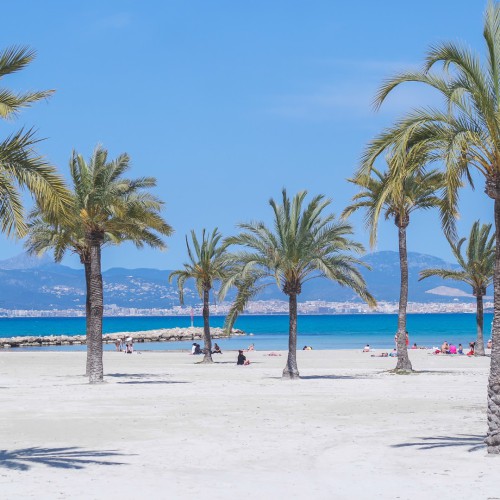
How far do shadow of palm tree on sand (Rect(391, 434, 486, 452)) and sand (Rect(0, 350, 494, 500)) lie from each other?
0.07 ft

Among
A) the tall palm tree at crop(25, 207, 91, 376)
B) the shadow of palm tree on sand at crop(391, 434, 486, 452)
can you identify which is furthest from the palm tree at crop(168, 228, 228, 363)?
the shadow of palm tree on sand at crop(391, 434, 486, 452)

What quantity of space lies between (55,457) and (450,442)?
6901mm

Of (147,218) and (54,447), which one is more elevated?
(147,218)

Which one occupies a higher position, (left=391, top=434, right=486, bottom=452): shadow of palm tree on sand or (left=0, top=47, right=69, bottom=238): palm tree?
(left=0, top=47, right=69, bottom=238): palm tree

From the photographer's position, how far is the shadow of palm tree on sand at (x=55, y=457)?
14.9 meters

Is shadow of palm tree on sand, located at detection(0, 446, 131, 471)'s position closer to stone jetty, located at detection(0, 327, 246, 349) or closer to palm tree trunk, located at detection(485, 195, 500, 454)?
palm tree trunk, located at detection(485, 195, 500, 454)

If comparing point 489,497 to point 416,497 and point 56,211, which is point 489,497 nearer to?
point 416,497

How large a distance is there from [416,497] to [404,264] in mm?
28324

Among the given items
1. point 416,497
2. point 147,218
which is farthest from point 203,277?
point 416,497

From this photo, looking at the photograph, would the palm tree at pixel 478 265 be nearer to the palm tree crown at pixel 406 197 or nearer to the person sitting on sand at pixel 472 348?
the person sitting on sand at pixel 472 348

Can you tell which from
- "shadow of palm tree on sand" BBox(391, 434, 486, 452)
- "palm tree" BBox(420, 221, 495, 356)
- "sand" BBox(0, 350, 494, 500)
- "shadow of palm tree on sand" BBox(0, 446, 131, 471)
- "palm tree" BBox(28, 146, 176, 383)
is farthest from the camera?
"palm tree" BBox(420, 221, 495, 356)

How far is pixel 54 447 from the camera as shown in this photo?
16.9 meters

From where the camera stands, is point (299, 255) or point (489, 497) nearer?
point (489, 497)

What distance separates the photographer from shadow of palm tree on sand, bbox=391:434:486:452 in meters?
16.8
